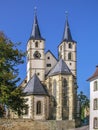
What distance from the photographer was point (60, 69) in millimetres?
80438

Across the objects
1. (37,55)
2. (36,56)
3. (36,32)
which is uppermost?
(36,32)

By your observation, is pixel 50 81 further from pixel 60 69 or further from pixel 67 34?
pixel 67 34

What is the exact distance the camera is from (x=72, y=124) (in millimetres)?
73875

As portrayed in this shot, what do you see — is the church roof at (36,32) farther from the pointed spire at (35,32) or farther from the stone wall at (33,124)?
the stone wall at (33,124)

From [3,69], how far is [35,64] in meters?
46.2

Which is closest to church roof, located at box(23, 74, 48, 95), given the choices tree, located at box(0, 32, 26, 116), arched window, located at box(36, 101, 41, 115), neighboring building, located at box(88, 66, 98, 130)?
arched window, located at box(36, 101, 41, 115)

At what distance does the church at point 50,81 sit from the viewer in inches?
3007

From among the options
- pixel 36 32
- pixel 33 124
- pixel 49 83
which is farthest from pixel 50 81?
pixel 33 124

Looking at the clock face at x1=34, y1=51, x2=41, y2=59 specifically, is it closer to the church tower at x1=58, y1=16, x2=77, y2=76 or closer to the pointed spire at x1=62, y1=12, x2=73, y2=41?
the church tower at x1=58, y1=16, x2=77, y2=76

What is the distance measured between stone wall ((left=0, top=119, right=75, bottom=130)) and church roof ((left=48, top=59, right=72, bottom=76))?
993 cm

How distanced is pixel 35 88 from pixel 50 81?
4.88 m

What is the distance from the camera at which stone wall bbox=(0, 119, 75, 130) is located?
61.3 metres

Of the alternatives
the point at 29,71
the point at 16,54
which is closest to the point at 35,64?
the point at 29,71

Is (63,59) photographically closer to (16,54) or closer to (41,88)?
(41,88)
